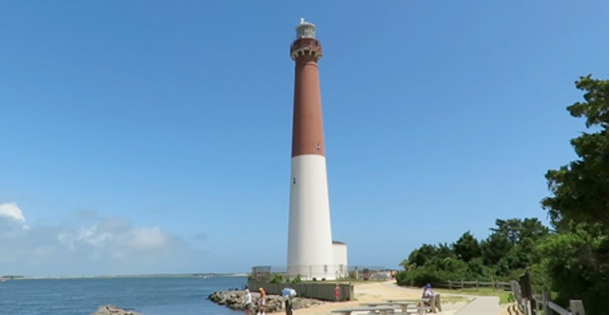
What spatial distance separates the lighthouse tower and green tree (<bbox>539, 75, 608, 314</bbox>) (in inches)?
879

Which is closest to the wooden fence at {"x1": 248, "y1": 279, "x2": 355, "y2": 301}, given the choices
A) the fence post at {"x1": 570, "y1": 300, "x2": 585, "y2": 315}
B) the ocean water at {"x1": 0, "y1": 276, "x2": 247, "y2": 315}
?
the ocean water at {"x1": 0, "y1": 276, "x2": 247, "y2": 315}

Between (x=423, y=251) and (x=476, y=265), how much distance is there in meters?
8.97

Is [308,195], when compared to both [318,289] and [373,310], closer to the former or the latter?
[318,289]

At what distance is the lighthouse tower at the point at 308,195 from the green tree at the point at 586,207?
2232 centimetres

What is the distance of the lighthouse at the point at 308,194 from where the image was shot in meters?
36.3

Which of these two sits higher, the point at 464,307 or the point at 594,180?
the point at 594,180

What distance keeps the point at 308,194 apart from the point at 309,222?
6.62 ft

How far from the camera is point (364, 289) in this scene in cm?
3394

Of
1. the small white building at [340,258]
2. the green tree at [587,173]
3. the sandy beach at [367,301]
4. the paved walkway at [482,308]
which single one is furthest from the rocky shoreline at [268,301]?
the green tree at [587,173]

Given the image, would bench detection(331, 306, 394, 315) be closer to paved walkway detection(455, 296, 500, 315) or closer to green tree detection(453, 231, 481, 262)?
paved walkway detection(455, 296, 500, 315)

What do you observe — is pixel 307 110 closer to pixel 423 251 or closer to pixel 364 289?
pixel 364 289

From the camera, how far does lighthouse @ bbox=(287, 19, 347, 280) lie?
36.3 metres

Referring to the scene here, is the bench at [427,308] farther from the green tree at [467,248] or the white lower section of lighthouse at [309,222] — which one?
the green tree at [467,248]

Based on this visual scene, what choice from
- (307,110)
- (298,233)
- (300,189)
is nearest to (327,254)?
(298,233)
